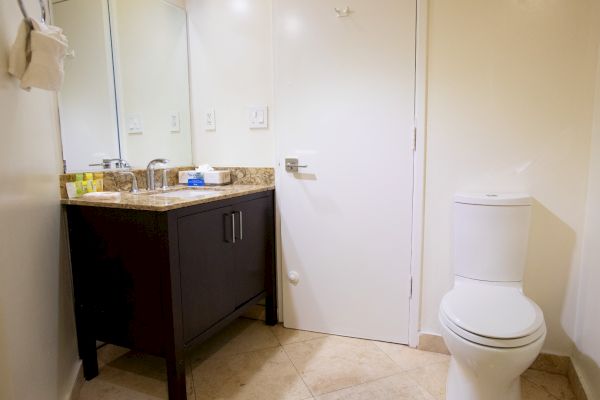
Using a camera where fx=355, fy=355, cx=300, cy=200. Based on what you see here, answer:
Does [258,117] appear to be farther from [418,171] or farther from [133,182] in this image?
[418,171]

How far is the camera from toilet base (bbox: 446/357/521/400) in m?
1.31

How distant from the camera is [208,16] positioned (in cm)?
218

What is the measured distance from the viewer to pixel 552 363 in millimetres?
1694

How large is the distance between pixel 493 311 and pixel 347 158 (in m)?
0.98

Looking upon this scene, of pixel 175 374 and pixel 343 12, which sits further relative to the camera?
pixel 343 12

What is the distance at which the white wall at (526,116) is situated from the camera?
1.56 m

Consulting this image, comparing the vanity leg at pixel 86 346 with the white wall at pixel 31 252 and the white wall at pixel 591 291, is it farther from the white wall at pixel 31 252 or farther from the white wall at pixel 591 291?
the white wall at pixel 591 291

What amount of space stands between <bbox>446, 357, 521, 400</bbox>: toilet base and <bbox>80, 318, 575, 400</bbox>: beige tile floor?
0.14 metres

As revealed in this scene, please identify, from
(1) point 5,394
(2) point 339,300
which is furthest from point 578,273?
(1) point 5,394

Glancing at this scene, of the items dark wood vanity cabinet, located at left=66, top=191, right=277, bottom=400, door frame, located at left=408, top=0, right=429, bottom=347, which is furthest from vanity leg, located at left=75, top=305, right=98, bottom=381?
door frame, located at left=408, top=0, right=429, bottom=347

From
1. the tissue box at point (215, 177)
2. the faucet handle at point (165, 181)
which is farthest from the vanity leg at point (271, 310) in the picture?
the faucet handle at point (165, 181)

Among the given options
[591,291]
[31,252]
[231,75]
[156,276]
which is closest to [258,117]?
[231,75]

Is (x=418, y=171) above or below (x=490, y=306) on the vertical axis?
above

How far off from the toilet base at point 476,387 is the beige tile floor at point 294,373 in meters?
0.14
